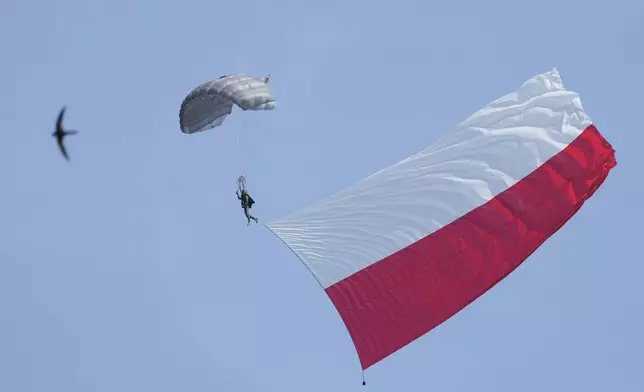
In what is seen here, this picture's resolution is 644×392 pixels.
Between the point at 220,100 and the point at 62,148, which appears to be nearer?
the point at 220,100

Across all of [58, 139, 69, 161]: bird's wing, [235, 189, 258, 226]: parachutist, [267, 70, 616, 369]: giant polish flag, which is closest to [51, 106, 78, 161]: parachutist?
[58, 139, 69, 161]: bird's wing

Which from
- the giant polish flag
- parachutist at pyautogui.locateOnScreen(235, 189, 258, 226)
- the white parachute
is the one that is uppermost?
the white parachute

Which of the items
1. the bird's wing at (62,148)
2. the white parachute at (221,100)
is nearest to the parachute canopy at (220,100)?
the white parachute at (221,100)

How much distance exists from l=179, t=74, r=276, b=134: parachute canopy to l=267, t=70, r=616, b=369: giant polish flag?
7.55 ft

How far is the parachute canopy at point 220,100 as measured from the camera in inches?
1056

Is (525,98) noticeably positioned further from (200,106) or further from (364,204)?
(200,106)

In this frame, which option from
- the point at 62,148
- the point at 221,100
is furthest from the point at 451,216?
the point at 62,148

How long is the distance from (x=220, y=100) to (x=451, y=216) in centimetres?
470

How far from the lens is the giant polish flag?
2417 centimetres

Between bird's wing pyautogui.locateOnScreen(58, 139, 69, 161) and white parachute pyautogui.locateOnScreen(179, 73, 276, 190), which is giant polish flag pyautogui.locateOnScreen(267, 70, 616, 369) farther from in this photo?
bird's wing pyautogui.locateOnScreen(58, 139, 69, 161)

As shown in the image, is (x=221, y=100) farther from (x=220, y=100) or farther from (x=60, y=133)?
(x=60, y=133)

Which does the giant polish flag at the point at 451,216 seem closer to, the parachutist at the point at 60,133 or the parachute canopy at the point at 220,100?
the parachute canopy at the point at 220,100

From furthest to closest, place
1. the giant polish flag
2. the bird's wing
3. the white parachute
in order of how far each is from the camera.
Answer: the bird's wing
the white parachute
the giant polish flag

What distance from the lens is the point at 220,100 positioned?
27.4m
